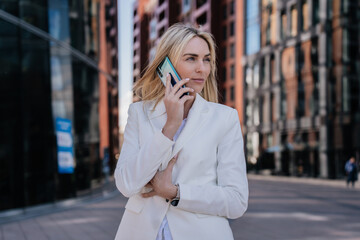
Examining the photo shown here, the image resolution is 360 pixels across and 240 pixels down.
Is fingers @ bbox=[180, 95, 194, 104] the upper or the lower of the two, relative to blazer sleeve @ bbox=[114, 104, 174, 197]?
upper

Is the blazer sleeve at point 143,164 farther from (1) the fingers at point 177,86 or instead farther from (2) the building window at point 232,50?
(2) the building window at point 232,50

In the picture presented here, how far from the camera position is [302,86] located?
37.3m

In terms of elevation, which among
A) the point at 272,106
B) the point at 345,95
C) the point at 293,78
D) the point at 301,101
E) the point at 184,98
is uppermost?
the point at 293,78

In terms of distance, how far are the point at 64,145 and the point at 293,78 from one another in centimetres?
2827

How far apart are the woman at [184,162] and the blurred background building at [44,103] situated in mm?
10858

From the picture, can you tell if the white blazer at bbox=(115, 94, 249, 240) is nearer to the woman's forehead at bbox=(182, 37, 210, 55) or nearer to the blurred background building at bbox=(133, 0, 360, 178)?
the woman's forehead at bbox=(182, 37, 210, 55)

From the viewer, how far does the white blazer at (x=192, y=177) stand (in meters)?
1.95

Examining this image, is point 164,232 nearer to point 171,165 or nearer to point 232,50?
point 171,165

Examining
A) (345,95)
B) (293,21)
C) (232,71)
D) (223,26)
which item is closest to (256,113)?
(232,71)

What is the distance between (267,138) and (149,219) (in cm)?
4211

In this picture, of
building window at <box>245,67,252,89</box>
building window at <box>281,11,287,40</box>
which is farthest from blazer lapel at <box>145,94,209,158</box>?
building window at <box>245,67,252,89</box>

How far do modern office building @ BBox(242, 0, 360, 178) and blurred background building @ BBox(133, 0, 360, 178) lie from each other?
A: 0.07 m

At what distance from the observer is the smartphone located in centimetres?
207

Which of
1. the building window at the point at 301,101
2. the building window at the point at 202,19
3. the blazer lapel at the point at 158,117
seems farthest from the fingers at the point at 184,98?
the building window at the point at 202,19
